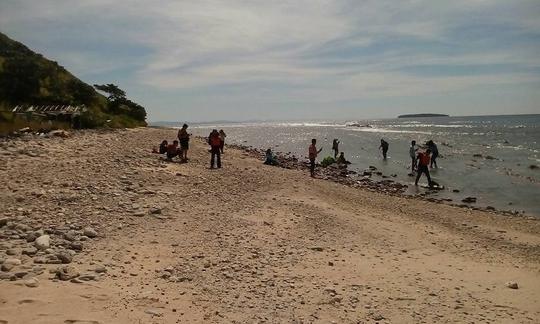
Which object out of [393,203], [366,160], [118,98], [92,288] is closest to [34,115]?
[118,98]

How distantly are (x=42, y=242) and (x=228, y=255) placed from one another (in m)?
3.62

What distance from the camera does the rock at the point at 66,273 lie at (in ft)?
22.9

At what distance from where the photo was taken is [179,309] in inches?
265

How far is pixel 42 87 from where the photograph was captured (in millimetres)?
34531

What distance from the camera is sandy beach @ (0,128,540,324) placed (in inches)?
271

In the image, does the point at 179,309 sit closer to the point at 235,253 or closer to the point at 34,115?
the point at 235,253

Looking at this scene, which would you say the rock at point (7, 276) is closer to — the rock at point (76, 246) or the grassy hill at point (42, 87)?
the rock at point (76, 246)

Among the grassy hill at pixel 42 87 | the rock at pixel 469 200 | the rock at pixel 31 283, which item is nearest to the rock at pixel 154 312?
the rock at pixel 31 283

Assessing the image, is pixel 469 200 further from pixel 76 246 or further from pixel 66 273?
pixel 66 273

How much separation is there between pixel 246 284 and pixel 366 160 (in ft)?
109

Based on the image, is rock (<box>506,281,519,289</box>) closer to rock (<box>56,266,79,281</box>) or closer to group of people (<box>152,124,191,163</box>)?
rock (<box>56,266,79,281</box>)

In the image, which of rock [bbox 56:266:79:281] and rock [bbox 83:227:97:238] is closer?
rock [bbox 56:266:79:281]

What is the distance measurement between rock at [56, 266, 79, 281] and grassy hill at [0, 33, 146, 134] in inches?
865

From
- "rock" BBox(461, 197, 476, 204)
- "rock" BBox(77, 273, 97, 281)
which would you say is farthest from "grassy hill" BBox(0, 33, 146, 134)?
"rock" BBox(461, 197, 476, 204)
